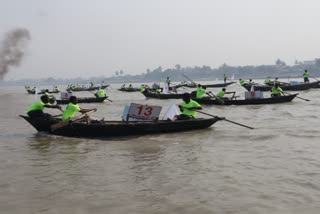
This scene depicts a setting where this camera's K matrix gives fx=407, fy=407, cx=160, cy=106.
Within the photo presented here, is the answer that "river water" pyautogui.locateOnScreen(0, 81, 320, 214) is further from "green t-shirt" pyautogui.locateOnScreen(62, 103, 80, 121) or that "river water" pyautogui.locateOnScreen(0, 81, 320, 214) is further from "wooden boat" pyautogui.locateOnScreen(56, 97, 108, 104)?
"wooden boat" pyautogui.locateOnScreen(56, 97, 108, 104)

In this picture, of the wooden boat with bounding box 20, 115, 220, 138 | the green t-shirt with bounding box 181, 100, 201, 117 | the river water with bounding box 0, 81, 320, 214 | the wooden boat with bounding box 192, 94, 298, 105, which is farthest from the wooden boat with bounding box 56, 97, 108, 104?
the green t-shirt with bounding box 181, 100, 201, 117

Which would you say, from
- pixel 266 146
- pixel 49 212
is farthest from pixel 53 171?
pixel 266 146

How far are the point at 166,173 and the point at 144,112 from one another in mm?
6620

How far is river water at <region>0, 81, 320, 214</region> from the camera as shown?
25.5 feet

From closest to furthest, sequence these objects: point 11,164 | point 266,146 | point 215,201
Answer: point 215,201 < point 11,164 < point 266,146

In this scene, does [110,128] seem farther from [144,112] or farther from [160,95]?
[160,95]

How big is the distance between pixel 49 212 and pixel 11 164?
496 centimetres

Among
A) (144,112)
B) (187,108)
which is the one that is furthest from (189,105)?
(144,112)

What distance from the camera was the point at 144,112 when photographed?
1656 centimetres

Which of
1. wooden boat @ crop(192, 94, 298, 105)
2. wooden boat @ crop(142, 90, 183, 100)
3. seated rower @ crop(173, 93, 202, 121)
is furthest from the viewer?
wooden boat @ crop(142, 90, 183, 100)

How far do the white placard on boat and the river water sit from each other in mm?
854

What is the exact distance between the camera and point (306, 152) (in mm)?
12398

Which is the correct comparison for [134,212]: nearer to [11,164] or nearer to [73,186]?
[73,186]

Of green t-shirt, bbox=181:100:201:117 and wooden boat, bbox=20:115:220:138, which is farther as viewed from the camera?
green t-shirt, bbox=181:100:201:117
